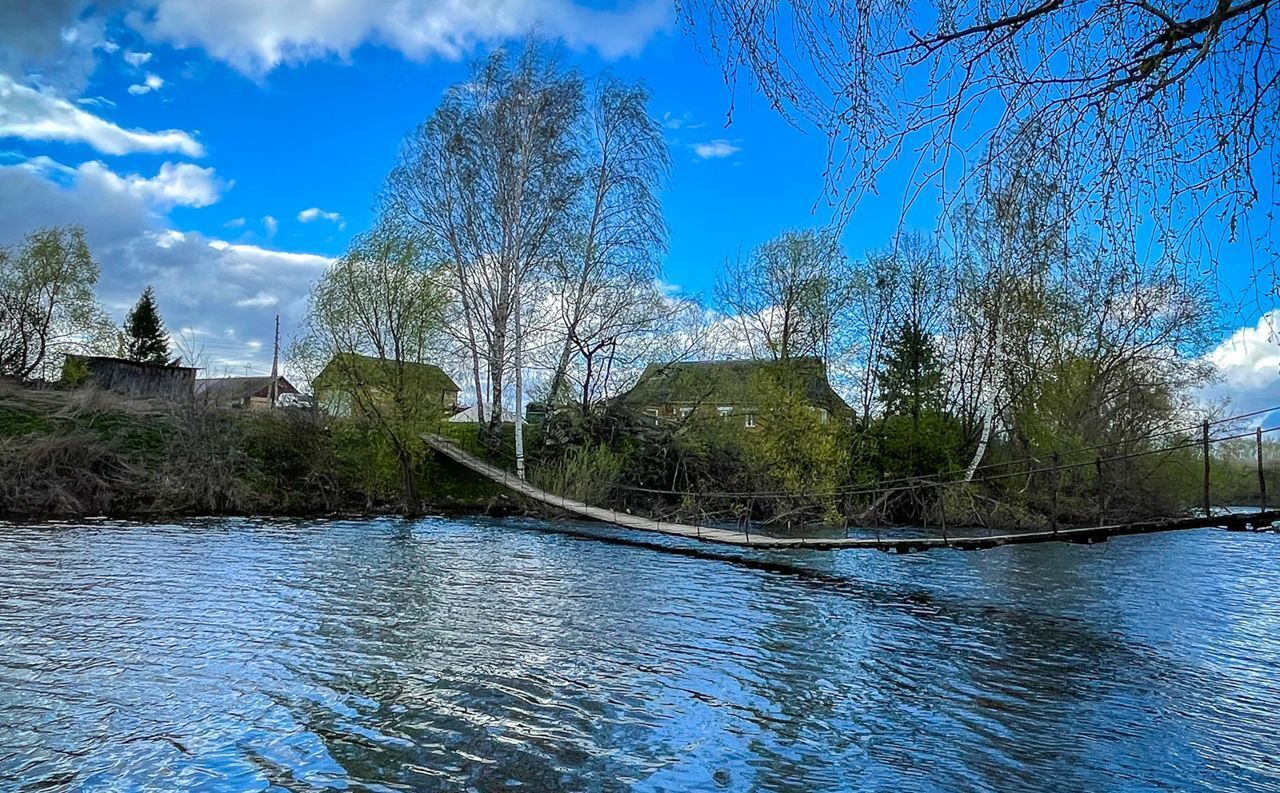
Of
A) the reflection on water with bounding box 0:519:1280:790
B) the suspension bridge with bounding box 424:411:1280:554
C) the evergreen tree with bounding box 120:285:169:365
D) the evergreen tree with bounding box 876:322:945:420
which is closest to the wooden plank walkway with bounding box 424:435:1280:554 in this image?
the suspension bridge with bounding box 424:411:1280:554

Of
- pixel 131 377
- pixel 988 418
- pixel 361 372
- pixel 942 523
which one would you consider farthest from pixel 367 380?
pixel 988 418

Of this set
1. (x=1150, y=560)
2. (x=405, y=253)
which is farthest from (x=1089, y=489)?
(x=405, y=253)

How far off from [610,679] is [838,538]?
12.1 m

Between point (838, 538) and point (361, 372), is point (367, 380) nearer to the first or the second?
point (361, 372)

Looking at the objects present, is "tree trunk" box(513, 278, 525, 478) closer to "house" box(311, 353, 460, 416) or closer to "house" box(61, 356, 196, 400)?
"house" box(311, 353, 460, 416)

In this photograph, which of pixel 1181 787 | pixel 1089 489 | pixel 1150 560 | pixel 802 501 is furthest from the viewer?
pixel 1089 489

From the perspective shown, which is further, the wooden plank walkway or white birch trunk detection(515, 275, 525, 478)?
white birch trunk detection(515, 275, 525, 478)

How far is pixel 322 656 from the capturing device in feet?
22.9

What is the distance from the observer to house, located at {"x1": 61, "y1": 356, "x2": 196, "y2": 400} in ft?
85.3

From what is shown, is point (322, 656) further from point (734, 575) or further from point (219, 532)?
point (219, 532)

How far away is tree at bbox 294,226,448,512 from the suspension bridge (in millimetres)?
1775

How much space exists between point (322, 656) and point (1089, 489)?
77.3 feet

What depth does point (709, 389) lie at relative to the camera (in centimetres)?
2523

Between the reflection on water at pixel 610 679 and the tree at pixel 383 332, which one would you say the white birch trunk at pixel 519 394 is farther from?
the reflection on water at pixel 610 679
